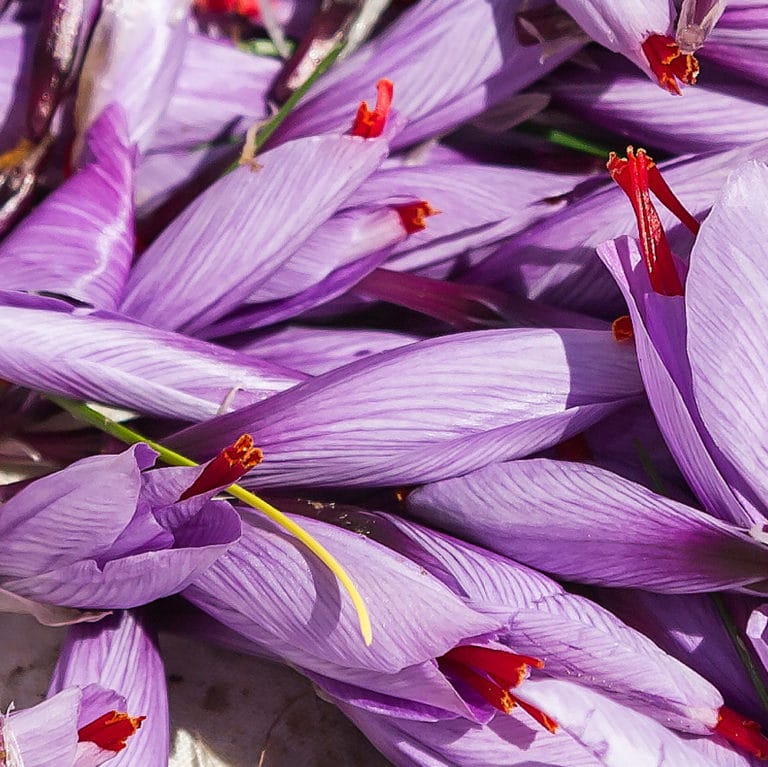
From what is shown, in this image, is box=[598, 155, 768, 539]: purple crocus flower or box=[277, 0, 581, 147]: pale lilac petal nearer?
box=[598, 155, 768, 539]: purple crocus flower

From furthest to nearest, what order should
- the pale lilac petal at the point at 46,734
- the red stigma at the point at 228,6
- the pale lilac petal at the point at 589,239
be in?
the red stigma at the point at 228,6
the pale lilac petal at the point at 589,239
the pale lilac petal at the point at 46,734

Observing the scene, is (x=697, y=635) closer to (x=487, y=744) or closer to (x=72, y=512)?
(x=487, y=744)

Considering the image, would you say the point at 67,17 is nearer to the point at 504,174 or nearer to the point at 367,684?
the point at 504,174

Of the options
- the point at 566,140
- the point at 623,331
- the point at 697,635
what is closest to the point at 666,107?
the point at 566,140

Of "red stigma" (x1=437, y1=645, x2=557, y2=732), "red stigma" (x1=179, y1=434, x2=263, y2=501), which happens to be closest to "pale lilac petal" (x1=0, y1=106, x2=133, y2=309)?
"red stigma" (x1=179, y1=434, x2=263, y2=501)

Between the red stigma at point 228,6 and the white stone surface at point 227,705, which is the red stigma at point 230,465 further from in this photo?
the red stigma at point 228,6

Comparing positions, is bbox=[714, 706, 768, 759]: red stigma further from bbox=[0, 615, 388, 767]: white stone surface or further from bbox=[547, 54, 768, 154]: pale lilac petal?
bbox=[547, 54, 768, 154]: pale lilac petal

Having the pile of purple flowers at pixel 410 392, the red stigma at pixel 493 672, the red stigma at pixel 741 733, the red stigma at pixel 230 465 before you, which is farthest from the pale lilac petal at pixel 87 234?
the red stigma at pixel 741 733
